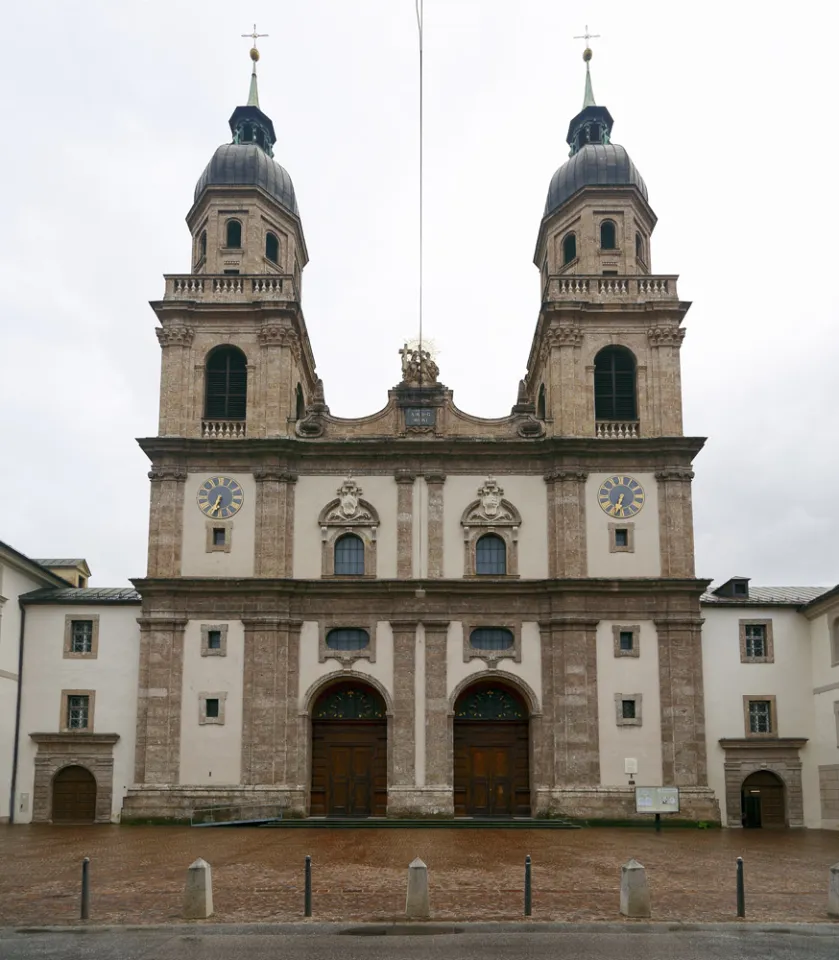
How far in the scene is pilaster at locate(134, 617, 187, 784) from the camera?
42.7 m

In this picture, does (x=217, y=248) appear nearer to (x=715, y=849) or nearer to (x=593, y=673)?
(x=593, y=673)

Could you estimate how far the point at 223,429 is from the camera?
4659 cm

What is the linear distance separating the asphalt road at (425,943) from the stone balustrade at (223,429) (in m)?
30.6

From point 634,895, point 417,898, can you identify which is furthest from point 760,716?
point 417,898

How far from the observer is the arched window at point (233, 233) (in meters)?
49.4

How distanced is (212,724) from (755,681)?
2185 cm

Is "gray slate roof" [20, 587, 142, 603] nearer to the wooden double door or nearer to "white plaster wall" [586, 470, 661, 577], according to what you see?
the wooden double door

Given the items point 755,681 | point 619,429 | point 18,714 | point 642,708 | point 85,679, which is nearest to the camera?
point 642,708

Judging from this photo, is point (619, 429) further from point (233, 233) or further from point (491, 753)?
point (233, 233)

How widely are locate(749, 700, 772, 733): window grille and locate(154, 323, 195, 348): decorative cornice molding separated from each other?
27.8 meters

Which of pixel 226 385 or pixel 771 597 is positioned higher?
pixel 226 385

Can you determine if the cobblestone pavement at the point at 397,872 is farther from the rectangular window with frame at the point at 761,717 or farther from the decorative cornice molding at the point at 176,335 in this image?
the decorative cornice molding at the point at 176,335

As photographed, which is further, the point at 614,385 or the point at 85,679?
the point at 614,385

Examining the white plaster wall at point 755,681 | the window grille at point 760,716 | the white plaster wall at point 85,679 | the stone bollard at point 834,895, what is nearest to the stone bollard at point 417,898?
the stone bollard at point 834,895
